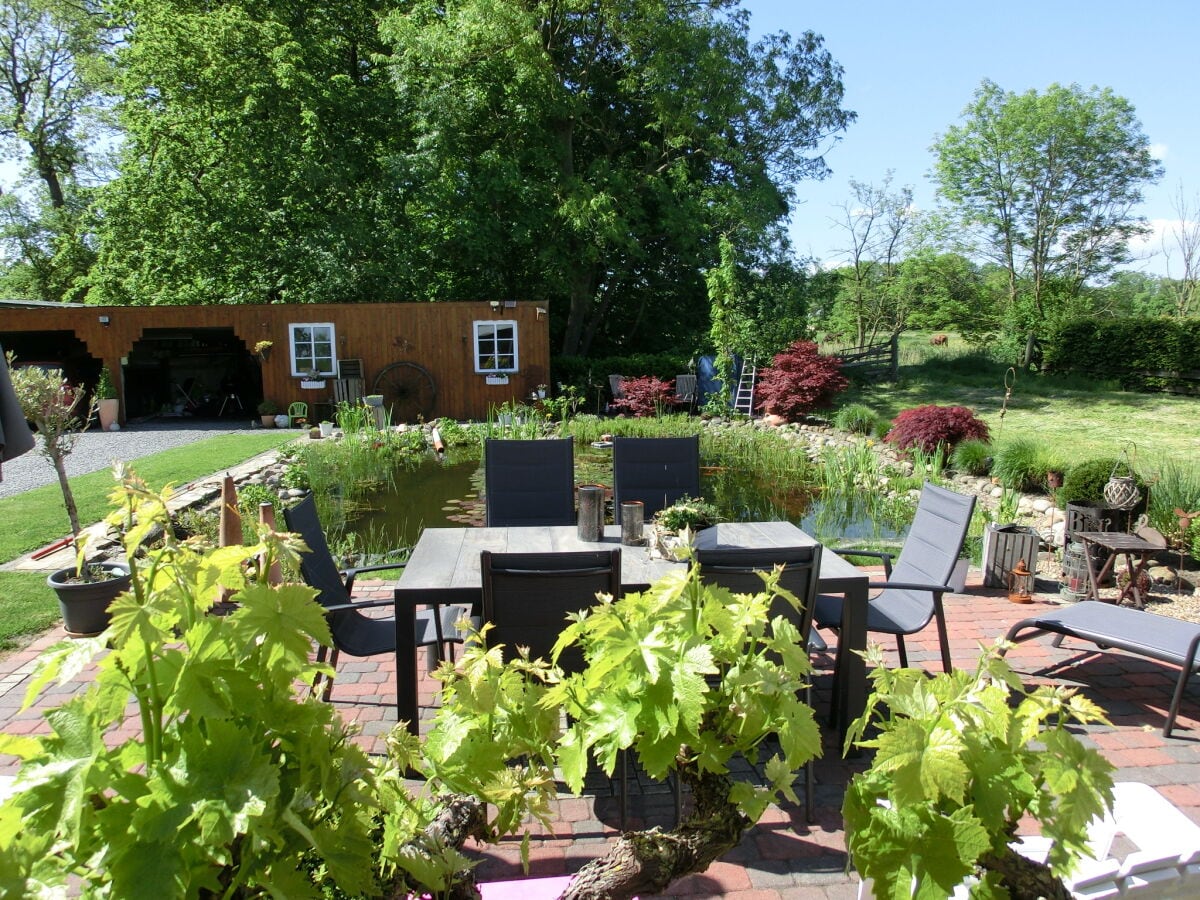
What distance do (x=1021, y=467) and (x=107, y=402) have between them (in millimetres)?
13746

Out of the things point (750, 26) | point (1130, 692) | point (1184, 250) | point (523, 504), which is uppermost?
point (750, 26)

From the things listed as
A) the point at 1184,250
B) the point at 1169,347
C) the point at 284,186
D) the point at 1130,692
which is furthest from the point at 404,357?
the point at 1184,250

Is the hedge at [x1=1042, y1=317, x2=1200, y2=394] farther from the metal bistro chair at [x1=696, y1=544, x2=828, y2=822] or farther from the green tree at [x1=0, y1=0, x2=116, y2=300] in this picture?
the green tree at [x1=0, y1=0, x2=116, y2=300]

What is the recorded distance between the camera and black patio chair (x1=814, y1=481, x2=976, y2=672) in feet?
11.1

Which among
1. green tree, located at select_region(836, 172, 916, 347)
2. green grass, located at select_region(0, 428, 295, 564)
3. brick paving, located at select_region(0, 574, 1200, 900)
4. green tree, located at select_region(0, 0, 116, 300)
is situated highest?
green tree, located at select_region(0, 0, 116, 300)

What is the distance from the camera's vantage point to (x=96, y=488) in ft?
25.6

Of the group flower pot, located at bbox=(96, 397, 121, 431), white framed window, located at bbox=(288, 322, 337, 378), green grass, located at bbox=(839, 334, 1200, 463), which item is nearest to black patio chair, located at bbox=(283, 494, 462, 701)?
green grass, located at bbox=(839, 334, 1200, 463)

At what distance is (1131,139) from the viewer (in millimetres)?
22547

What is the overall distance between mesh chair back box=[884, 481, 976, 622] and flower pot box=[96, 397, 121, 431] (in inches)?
541

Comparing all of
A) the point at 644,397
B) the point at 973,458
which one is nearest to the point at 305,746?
the point at 973,458

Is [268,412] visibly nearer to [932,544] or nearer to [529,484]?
[529,484]

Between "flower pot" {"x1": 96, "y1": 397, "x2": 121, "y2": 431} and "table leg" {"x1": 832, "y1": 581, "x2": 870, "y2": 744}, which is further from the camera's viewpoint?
"flower pot" {"x1": 96, "y1": 397, "x2": 121, "y2": 431}

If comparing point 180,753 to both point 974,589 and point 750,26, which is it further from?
point 750,26

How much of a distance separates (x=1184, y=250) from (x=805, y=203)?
34.6ft
